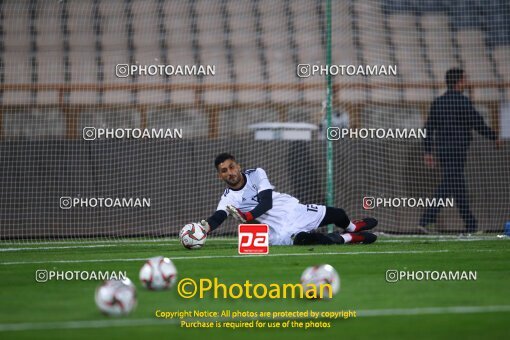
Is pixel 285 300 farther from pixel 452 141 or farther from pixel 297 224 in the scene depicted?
pixel 452 141

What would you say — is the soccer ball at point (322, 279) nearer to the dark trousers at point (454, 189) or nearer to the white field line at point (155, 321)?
the white field line at point (155, 321)

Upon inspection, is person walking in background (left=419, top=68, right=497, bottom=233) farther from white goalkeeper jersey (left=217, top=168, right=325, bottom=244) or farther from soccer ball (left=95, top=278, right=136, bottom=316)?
soccer ball (left=95, top=278, right=136, bottom=316)

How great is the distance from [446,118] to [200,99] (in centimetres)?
426

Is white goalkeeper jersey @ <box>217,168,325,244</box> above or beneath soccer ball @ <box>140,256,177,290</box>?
above

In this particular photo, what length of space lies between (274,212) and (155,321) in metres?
6.42

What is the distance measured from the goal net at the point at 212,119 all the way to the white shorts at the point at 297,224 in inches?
A: 88.1

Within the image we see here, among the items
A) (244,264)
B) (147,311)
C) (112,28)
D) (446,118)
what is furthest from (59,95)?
(147,311)

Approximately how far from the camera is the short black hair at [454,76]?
15.4 m

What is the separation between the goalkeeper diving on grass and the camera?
1238 cm

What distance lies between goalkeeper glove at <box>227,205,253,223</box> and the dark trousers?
4.26 meters

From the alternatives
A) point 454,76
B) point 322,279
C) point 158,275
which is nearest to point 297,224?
point 454,76

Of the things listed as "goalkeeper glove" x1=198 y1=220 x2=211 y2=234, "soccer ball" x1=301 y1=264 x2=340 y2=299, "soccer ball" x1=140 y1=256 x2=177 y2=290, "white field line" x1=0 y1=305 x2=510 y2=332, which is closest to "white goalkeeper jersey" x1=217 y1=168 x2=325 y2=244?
"goalkeeper glove" x1=198 y1=220 x2=211 y2=234

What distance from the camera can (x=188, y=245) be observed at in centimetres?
1223

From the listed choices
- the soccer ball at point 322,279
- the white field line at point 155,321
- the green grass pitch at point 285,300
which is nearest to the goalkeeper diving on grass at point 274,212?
the green grass pitch at point 285,300
